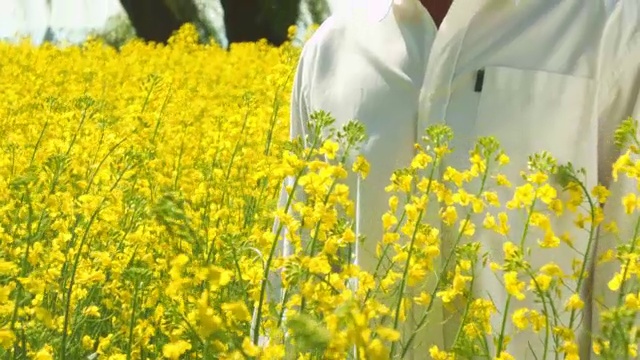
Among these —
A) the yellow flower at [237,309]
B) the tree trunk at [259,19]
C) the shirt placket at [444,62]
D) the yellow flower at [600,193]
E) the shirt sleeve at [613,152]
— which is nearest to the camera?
the yellow flower at [237,309]

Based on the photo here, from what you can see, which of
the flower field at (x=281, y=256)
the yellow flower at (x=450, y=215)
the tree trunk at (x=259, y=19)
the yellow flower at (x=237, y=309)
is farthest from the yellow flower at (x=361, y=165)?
the tree trunk at (x=259, y=19)

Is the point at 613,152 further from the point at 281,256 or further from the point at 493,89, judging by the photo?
the point at 281,256

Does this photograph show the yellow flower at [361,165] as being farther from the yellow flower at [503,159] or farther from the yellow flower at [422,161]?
the yellow flower at [503,159]

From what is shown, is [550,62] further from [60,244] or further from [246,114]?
[246,114]

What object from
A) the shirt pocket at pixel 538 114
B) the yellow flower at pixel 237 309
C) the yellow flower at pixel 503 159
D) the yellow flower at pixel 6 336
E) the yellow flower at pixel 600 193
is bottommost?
the yellow flower at pixel 6 336

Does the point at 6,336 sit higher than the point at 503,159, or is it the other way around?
the point at 503,159

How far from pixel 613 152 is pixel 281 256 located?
1.71 feet

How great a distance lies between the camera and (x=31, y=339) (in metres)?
1.77

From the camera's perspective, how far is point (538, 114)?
189 centimetres

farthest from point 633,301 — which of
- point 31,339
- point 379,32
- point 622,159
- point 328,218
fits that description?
point 31,339

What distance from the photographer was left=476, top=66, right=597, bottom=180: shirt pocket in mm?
1844

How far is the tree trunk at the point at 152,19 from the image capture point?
12.4 metres

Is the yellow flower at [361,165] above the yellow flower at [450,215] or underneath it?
above

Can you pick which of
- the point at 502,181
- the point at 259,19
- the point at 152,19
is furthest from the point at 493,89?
the point at 152,19
